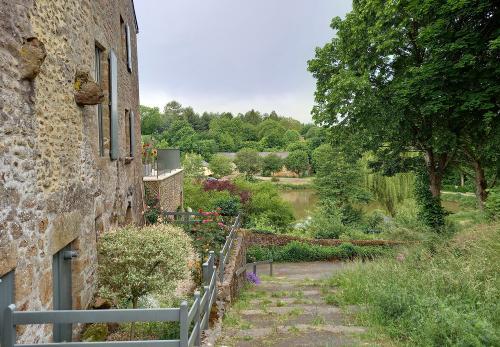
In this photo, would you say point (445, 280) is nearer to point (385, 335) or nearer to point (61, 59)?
point (385, 335)

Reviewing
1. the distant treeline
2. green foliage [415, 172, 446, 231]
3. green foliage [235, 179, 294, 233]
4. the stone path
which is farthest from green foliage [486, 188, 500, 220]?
the distant treeline

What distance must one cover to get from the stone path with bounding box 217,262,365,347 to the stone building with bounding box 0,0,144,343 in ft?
7.72

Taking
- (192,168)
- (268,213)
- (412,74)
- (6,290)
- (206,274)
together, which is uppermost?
(412,74)

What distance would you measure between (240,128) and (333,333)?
94.3 m

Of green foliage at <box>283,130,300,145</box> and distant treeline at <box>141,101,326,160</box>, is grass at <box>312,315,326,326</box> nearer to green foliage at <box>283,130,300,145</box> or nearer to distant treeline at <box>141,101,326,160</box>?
distant treeline at <box>141,101,326,160</box>

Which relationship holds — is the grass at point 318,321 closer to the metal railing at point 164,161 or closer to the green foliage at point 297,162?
the metal railing at point 164,161

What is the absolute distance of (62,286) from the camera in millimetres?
5168

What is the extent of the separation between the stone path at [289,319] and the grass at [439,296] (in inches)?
20.2

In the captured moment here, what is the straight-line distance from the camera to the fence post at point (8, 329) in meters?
3.20

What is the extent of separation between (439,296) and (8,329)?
589 cm

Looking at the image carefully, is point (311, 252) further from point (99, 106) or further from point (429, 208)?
point (99, 106)

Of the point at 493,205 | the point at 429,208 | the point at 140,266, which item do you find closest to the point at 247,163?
the point at 429,208

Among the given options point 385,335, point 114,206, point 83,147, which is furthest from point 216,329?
point 114,206

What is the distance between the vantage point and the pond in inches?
1521
